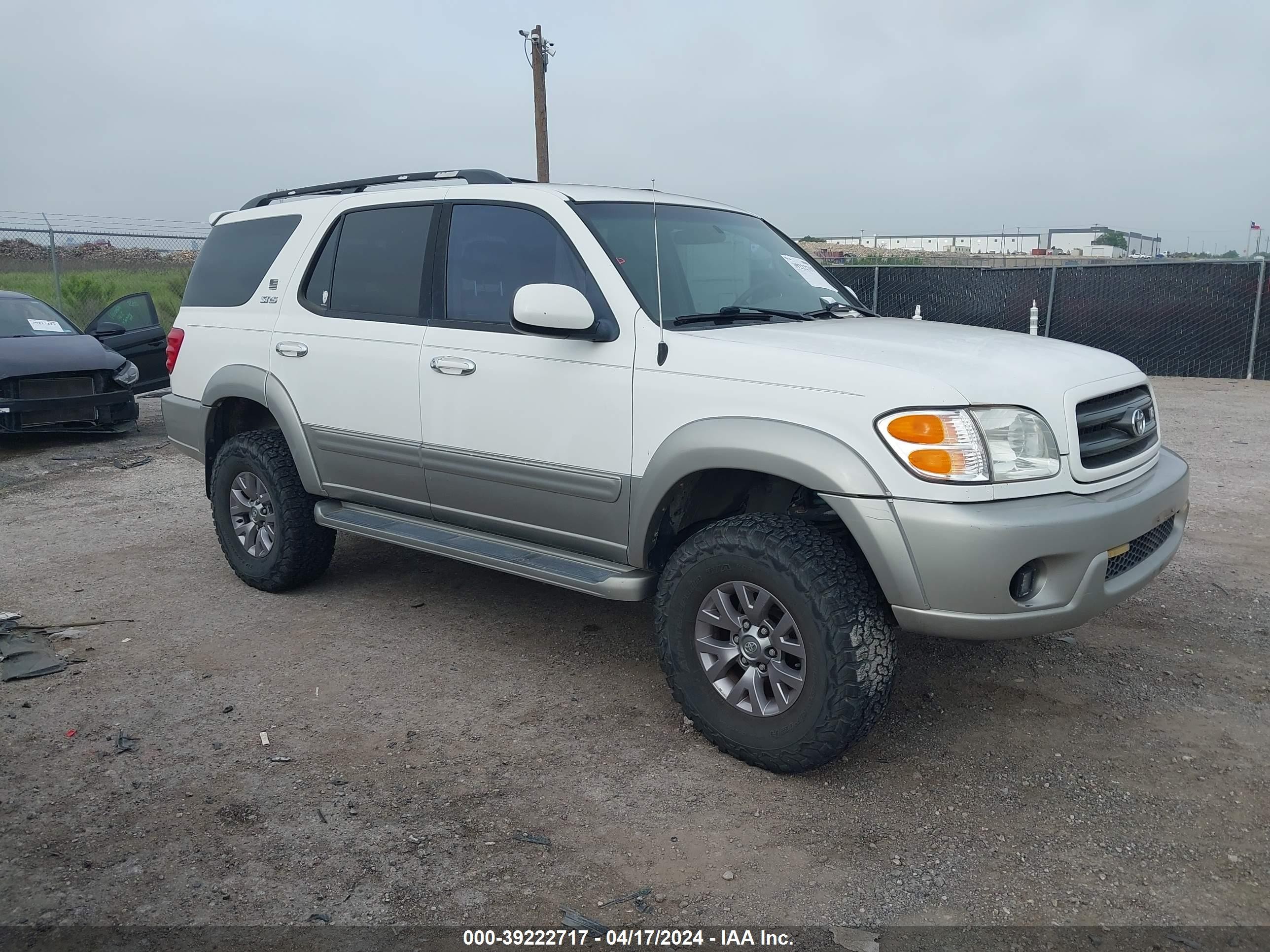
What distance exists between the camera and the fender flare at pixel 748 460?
10.4ft

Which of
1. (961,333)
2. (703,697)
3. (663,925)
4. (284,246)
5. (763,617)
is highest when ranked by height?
(284,246)

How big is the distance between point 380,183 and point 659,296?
1997 mm

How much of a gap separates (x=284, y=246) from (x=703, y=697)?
3.23m

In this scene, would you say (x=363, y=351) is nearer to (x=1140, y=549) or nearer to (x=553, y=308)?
(x=553, y=308)

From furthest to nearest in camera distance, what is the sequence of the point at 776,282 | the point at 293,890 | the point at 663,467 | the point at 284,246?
the point at 284,246 < the point at 776,282 < the point at 663,467 < the point at 293,890

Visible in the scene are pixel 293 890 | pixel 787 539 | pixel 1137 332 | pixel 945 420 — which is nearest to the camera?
pixel 293 890

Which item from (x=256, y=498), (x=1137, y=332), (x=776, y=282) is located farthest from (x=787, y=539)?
(x=1137, y=332)

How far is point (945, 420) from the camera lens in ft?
10.0

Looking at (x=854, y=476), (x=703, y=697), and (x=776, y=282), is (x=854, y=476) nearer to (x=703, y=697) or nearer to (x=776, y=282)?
(x=703, y=697)

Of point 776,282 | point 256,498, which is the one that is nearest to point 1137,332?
point 776,282

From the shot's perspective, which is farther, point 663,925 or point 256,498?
point 256,498

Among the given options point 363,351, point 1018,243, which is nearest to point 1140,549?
point 363,351

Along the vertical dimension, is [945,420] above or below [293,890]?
above

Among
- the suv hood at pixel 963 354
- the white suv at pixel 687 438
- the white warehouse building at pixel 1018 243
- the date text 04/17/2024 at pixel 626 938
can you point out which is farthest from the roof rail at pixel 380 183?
the white warehouse building at pixel 1018 243
